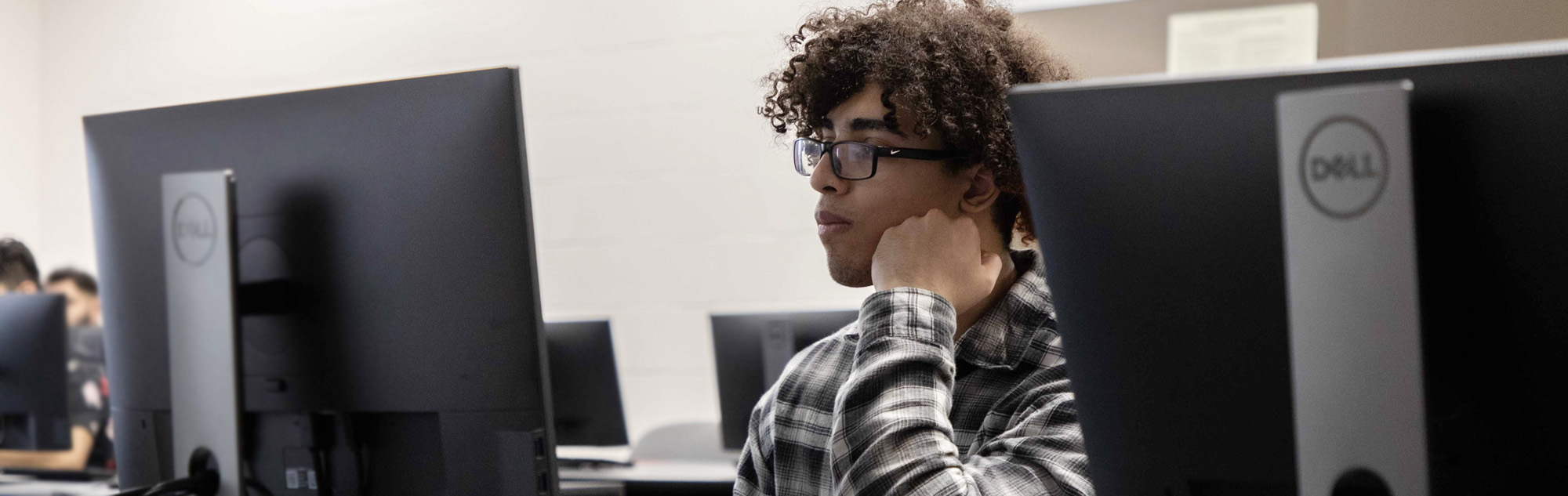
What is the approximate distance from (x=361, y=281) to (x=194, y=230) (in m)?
0.16

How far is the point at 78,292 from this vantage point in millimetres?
3586

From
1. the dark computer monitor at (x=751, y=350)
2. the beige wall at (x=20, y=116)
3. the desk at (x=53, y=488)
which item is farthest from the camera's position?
the beige wall at (x=20, y=116)

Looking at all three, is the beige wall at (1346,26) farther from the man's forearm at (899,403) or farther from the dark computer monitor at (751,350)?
the man's forearm at (899,403)

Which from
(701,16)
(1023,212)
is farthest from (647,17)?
(1023,212)

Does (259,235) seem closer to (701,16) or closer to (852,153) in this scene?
(852,153)

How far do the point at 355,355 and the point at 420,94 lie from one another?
9.5 inches

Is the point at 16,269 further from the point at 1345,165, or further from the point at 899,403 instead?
the point at 1345,165

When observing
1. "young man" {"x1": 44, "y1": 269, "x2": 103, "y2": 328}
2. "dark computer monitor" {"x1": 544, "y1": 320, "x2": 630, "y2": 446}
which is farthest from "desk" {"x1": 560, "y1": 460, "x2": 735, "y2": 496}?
"young man" {"x1": 44, "y1": 269, "x2": 103, "y2": 328}

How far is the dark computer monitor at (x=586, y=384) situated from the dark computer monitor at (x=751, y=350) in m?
0.26

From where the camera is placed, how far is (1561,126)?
572mm

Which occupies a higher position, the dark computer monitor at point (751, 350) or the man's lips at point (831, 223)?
the man's lips at point (831, 223)

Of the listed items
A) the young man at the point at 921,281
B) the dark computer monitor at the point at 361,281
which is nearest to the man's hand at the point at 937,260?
the young man at the point at 921,281

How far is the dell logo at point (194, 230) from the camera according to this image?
1011mm

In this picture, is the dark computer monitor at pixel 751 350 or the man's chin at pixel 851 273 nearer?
the man's chin at pixel 851 273
